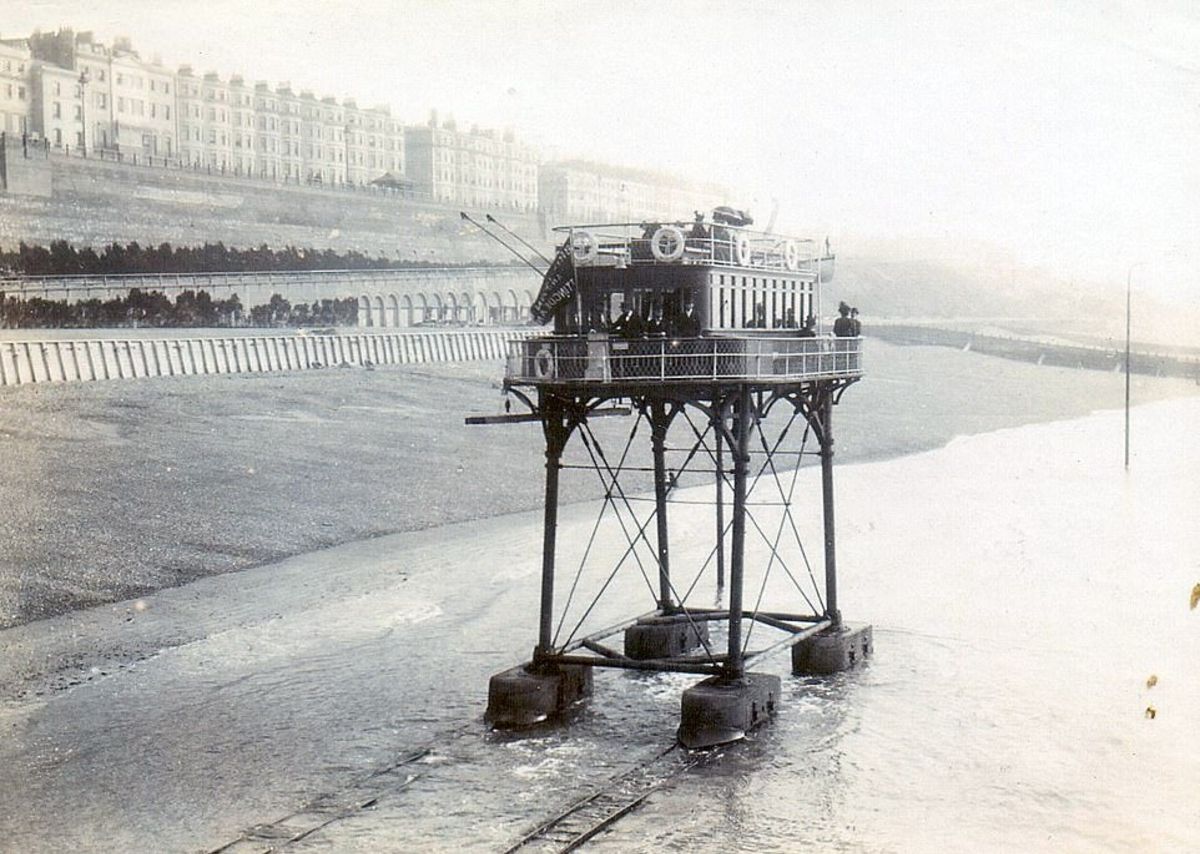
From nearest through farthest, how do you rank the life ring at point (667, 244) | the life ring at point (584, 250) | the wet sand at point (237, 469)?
the life ring at point (667, 244) → the life ring at point (584, 250) → the wet sand at point (237, 469)

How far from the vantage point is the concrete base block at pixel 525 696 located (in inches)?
835

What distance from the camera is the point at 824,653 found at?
2475 centimetres

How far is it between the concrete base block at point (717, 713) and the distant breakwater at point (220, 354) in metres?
24.7

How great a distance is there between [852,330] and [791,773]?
9.64m

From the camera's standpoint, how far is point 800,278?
1011 inches

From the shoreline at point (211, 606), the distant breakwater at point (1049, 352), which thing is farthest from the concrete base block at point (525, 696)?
the distant breakwater at point (1049, 352)

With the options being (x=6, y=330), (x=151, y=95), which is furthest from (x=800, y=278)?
(x=151, y=95)

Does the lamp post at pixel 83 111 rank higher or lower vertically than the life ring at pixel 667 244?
higher

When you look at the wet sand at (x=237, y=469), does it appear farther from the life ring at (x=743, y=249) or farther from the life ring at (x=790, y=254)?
the life ring at (x=790, y=254)

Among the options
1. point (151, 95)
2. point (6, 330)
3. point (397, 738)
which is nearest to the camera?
point (397, 738)

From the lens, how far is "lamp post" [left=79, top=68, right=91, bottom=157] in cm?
7550

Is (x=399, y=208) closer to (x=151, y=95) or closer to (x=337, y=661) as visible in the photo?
(x=151, y=95)

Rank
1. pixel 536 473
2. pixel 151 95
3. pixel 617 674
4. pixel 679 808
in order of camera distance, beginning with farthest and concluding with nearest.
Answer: pixel 151 95 → pixel 536 473 → pixel 617 674 → pixel 679 808

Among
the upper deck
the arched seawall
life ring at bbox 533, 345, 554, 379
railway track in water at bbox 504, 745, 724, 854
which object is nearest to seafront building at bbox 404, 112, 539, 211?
the arched seawall
